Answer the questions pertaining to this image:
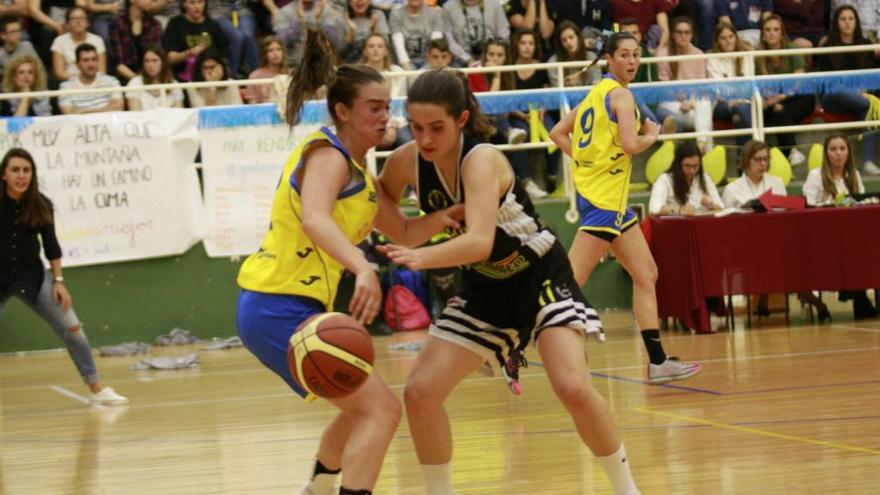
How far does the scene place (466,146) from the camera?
4602 mm

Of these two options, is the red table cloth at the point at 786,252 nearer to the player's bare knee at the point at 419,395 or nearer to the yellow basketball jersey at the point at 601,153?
the yellow basketball jersey at the point at 601,153

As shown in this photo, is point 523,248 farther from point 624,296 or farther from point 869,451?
point 624,296

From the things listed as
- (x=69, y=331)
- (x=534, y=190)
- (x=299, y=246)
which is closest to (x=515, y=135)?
(x=534, y=190)

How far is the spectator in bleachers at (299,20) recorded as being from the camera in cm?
1352

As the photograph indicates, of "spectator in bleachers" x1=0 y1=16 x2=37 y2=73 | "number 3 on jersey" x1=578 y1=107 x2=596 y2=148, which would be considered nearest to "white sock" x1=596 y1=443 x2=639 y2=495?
"number 3 on jersey" x1=578 y1=107 x2=596 y2=148

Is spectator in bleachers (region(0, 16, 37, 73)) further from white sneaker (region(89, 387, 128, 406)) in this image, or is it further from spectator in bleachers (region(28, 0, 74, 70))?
white sneaker (region(89, 387, 128, 406))

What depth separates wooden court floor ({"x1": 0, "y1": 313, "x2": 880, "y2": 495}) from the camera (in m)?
5.60

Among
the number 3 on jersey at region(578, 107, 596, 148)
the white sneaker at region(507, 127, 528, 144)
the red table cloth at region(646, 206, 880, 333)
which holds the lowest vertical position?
the red table cloth at region(646, 206, 880, 333)

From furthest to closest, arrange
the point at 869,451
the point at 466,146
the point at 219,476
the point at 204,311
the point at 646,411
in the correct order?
the point at 204,311, the point at 646,411, the point at 219,476, the point at 869,451, the point at 466,146

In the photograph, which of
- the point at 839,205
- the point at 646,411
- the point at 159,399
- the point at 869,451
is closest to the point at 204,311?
the point at 159,399

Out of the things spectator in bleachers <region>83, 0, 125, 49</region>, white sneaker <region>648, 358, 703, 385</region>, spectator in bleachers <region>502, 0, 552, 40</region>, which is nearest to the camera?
white sneaker <region>648, 358, 703, 385</region>

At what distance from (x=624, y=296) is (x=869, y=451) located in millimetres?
7973

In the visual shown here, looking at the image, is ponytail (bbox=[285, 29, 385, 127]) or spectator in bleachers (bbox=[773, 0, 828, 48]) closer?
ponytail (bbox=[285, 29, 385, 127])

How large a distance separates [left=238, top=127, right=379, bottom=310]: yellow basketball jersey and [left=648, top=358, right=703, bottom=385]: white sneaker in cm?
410
